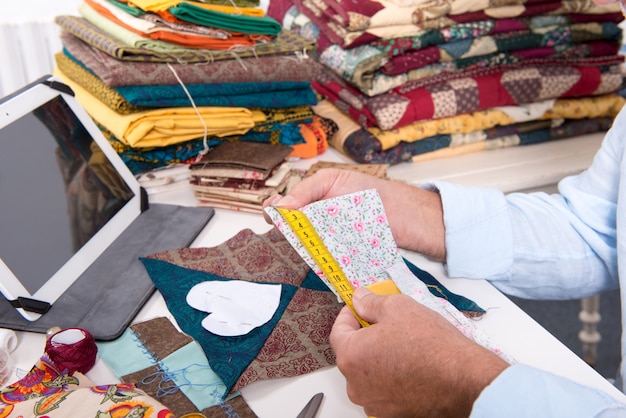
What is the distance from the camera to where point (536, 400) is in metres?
0.64

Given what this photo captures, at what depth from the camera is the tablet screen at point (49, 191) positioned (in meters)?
0.89

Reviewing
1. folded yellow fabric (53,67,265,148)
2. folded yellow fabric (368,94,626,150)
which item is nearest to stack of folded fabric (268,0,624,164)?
folded yellow fabric (368,94,626,150)

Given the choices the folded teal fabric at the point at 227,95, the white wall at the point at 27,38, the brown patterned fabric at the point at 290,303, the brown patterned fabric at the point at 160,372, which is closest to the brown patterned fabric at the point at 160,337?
the brown patterned fabric at the point at 160,372

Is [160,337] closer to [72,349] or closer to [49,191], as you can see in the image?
[72,349]

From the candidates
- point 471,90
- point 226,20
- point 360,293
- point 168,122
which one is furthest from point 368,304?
point 471,90

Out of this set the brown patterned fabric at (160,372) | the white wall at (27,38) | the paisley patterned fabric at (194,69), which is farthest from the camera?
the white wall at (27,38)

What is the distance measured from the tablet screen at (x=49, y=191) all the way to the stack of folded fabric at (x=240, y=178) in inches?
6.6

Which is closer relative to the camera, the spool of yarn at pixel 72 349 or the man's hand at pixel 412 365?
the man's hand at pixel 412 365

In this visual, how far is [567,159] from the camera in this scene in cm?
156

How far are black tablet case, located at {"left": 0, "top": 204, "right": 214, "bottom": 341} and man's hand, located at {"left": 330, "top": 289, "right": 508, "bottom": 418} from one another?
1.12 feet

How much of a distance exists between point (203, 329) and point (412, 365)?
11.9 inches

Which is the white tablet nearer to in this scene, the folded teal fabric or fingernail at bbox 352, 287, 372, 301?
the folded teal fabric

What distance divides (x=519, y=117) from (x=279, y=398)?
3.57 ft

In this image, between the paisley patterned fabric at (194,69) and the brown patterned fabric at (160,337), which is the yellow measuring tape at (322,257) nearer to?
the brown patterned fabric at (160,337)
